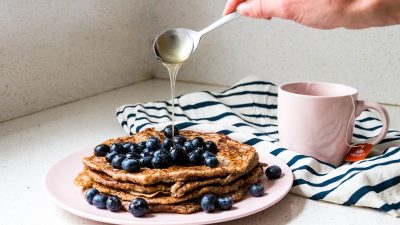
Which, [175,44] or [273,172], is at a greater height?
[175,44]

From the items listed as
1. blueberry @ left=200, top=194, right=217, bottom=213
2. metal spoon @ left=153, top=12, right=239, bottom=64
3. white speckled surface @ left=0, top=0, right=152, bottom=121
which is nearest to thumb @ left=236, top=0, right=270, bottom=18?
metal spoon @ left=153, top=12, right=239, bottom=64

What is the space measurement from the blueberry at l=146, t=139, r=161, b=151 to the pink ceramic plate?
15 centimetres

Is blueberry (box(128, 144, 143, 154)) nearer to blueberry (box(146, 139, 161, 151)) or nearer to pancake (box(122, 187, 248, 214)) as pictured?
blueberry (box(146, 139, 161, 151))

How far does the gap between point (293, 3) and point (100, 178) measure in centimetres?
45

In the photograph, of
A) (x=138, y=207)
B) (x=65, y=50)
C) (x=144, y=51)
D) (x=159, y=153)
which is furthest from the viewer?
(x=144, y=51)

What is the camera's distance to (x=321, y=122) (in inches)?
43.1

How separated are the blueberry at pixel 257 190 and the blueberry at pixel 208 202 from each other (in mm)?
89

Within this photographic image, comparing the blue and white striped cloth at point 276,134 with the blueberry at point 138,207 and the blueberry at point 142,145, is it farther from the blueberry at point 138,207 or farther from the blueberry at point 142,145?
the blueberry at point 138,207

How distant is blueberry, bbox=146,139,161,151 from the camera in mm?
1031

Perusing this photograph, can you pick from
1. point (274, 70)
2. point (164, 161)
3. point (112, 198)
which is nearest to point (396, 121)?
point (274, 70)

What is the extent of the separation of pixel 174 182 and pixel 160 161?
0.19 ft

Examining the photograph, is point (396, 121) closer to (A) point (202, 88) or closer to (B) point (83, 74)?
(A) point (202, 88)

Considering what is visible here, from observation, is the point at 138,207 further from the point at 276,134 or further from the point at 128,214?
the point at 276,134

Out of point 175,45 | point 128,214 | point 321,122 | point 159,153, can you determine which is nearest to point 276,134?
point 321,122
